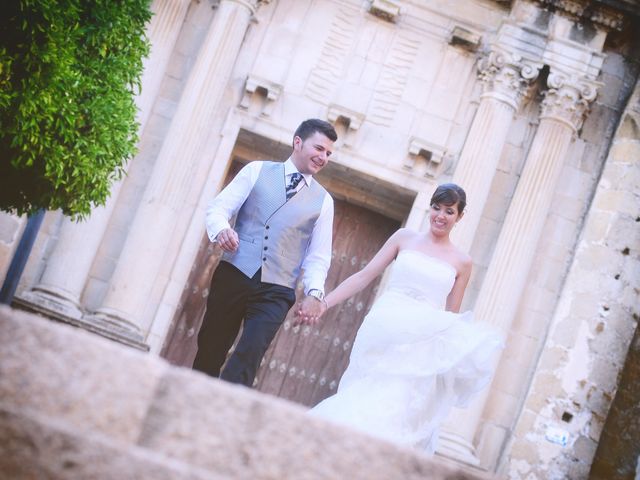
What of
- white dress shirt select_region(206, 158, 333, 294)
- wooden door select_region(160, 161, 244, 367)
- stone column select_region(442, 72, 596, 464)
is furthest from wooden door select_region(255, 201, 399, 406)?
white dress shirt select_region(206, 158, 333, 294)

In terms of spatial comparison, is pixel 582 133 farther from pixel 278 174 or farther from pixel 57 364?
pixel 57 364

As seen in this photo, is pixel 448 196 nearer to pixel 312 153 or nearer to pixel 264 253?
pixel 312 153

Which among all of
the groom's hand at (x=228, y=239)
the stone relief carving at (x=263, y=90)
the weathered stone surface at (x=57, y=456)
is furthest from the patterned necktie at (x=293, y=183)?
the stone relief carving at (x=263, y=90)

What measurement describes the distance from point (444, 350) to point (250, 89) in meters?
5.14

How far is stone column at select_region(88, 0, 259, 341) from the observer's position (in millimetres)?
9039

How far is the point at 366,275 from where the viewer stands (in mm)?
5820

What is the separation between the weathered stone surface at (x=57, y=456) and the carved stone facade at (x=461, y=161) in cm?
680

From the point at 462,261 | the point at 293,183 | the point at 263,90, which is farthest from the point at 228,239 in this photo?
the point at 263,90

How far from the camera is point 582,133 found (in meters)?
9.86

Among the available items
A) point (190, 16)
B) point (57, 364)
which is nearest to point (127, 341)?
point (190, 16)

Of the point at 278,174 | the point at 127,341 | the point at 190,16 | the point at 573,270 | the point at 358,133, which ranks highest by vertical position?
the point at 190,16

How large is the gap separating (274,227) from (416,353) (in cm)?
124

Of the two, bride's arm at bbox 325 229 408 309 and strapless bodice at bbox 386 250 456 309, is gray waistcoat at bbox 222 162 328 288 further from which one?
strapless bodice at bbox 386 250 456 309

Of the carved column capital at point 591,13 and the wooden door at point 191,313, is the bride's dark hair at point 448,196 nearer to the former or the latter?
the wooden door at point 191,313
